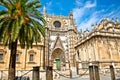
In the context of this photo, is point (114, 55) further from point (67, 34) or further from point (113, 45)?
point (67, 34)

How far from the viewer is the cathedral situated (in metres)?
25.1

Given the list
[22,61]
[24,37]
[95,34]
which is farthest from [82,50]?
[24,37]

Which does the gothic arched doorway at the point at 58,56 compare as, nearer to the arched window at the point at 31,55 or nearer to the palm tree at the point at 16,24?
the arched window at the point at 31,55

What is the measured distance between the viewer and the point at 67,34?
3944 centimetres

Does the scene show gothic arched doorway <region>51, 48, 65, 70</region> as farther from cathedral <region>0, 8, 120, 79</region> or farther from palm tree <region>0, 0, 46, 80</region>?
→ palm tree <region>0, 0, 46, 80</region>

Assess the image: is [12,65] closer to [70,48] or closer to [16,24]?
[16,24]

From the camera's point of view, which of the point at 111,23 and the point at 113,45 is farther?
the point at 111,23

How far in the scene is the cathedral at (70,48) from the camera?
82.2 ft

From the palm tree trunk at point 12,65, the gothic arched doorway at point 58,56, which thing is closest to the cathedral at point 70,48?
the gothic arched doorway at point 58,56

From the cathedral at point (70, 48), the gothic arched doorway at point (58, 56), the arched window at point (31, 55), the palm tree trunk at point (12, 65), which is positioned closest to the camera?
the palm tree trunk at point (12, 65)

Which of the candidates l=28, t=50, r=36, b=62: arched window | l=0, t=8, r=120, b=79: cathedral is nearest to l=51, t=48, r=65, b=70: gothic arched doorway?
l=0, t=8, r=120, b=79: cathedral

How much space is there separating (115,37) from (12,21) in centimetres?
2094

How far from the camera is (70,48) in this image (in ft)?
121

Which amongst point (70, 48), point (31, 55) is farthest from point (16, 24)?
point (70, 48)
